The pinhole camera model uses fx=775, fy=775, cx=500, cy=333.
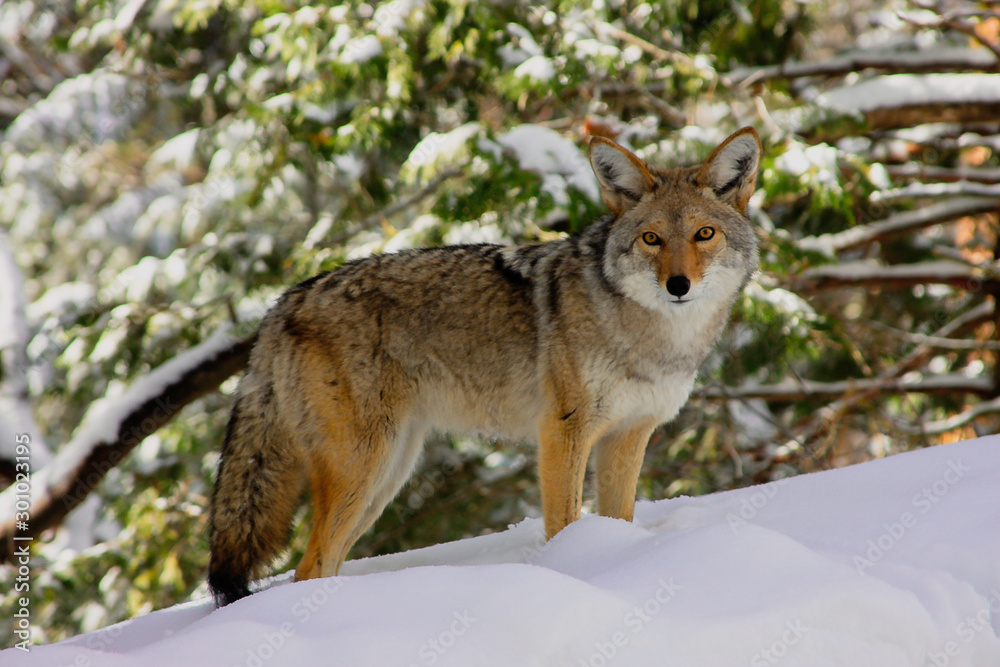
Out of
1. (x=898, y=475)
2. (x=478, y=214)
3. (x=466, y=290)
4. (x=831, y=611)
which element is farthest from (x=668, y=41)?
(x=831, y=611)

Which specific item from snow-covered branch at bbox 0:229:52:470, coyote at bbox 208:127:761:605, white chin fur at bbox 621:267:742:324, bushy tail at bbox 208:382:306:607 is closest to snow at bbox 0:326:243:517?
snow-covered branch at bbox 0:229:52:470

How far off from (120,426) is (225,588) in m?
3.70

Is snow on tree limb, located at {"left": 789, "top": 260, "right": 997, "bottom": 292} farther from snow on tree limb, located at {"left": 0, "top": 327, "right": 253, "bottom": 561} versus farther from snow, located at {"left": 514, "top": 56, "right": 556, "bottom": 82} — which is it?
snow on tree limb, located at {"left": 0, "top": 327, "right": 253, "bottom": 561}

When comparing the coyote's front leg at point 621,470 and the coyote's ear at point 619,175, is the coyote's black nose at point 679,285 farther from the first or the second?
the coyote's front leg at point 621,470

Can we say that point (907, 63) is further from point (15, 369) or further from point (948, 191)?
point (15, 369)

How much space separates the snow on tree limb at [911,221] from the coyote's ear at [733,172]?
412 cm

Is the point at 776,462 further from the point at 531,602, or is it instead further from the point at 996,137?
the point at 531,602

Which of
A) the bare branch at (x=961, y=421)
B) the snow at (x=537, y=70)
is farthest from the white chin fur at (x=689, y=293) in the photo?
the bare branch at (x=961, y=421)

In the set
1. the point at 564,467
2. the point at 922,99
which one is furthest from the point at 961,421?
the point at 564,467

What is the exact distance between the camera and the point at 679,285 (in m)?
3.44

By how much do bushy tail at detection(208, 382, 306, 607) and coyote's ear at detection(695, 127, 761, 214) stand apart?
2.50 m

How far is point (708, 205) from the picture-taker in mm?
3773

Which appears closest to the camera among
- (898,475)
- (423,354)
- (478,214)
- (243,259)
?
(898,475)

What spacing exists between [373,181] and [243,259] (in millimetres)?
1705
